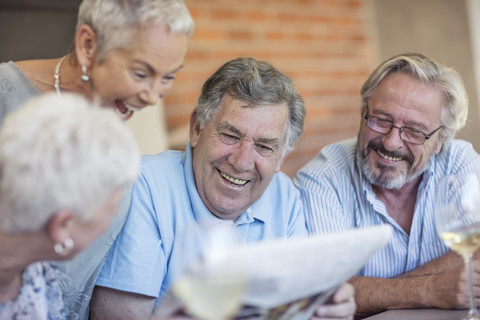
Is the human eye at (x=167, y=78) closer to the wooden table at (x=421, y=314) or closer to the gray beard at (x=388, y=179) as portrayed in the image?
the wooden table at (x=421, y=314)

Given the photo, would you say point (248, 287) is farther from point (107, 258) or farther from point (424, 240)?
point (424, 240)

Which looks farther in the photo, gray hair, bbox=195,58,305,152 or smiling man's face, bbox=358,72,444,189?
smiling man's face, bbox=358,72,444,189

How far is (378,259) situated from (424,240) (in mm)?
180

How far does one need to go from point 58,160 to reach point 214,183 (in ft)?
3.06

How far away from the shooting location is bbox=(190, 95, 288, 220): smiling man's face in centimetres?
178

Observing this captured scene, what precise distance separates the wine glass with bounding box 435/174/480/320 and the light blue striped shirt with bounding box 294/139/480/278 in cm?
71

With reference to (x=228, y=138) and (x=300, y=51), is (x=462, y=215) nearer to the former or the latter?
(x=228, y=138)

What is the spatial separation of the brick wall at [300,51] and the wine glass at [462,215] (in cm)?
228

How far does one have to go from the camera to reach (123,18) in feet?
4.13

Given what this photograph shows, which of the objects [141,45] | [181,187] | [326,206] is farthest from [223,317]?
[326,206]

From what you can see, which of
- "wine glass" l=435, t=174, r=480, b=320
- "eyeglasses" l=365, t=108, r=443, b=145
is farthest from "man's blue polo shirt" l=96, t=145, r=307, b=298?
"wine glass" l=435, t=174, r=480, b=320

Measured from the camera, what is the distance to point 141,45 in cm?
126

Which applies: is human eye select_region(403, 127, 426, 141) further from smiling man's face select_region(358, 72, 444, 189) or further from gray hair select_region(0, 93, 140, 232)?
gray hair select_region(0, 93, 140, 232)

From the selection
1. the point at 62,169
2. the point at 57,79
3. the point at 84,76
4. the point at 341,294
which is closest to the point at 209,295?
the point at 62,169
